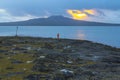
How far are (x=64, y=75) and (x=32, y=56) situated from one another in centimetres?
916

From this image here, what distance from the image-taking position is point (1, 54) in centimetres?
3086

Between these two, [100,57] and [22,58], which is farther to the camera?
[100,57]

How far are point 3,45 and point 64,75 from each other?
1906 centimetres

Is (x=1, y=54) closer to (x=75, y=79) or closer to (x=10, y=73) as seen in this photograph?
(x=10, y=73)

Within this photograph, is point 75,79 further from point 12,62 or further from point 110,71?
point 12,62

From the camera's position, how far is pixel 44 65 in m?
24.3

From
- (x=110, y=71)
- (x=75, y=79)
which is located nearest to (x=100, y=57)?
(x=110, y=71)

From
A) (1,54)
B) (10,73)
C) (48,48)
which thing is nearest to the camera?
(10,73)

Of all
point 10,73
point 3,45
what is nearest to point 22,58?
point 10,73

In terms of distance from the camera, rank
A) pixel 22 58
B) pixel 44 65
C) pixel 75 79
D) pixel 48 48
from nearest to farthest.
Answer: pixel 75 79 < pixel 44 65 < pixel 22 58 < pixel 48 48

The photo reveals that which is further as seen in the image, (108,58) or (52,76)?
(108,58)

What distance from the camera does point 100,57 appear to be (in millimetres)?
31188

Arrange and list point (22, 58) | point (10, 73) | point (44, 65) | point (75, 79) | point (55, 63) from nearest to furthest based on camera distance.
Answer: point (75, 79) < point (10, 73) < point (44, 65) < point (55, 63) < point (22, 58)

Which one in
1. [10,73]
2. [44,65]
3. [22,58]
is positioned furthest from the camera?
[22,58]
